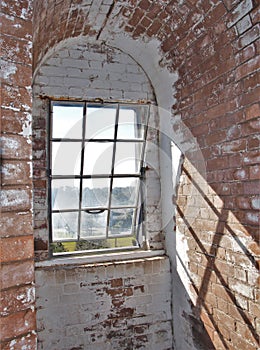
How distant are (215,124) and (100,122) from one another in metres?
1.16

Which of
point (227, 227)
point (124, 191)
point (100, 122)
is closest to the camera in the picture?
point (227, 227)

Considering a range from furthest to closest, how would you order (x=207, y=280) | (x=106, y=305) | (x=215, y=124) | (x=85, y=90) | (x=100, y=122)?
(x=100, y=122) < (x=85, y=90) < (x=106, y=305) < (x=207, y=280) < (x=215, y=124)

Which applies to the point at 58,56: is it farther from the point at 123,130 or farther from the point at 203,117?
the point at 203,117

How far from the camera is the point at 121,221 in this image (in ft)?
10.3

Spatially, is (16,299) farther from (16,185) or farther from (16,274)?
(16,185)

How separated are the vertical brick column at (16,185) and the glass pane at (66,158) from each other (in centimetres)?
191

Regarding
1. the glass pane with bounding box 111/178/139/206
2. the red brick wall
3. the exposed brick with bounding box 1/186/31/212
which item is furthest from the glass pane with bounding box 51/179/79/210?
the exposed brick with bounding box 1/186/31/212

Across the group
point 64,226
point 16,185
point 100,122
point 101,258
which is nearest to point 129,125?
point 100,122

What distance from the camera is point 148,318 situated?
2.85 meters

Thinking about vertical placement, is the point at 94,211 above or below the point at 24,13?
below

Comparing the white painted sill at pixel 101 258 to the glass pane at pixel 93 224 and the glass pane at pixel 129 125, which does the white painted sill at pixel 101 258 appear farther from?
the glass pane at pixel 129 125

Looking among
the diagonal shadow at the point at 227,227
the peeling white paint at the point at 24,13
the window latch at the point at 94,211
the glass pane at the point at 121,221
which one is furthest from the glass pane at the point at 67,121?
the peeling white paint at the point at 24,13

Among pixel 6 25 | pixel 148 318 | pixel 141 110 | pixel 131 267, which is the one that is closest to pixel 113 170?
pixel 141 110

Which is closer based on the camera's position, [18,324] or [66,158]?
[18,324]
